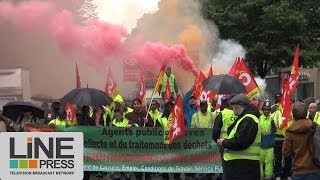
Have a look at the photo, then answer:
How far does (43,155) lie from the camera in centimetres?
725

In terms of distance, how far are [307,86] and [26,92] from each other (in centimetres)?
2192

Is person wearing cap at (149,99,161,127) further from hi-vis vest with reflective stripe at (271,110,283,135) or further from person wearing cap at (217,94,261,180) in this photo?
person wearing cap at (217,94,261,180)

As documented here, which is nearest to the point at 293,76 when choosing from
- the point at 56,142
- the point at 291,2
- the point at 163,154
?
the point at 163,154

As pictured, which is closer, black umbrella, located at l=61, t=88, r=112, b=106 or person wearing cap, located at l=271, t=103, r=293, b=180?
black umbrella, located at l=61, t=88, r=112, b=106

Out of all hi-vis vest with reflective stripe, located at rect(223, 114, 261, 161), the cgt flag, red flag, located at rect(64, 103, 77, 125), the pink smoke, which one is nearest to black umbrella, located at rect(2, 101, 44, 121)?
red flag, located at rect(64, 103, 77, 125)

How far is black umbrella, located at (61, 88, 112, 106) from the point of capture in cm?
1217

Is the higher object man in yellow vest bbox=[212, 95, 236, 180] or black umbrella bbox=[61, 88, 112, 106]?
black umbrella bbox=[61, 88, 112, 106]

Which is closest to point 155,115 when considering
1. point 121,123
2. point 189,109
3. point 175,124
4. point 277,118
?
point 121,123

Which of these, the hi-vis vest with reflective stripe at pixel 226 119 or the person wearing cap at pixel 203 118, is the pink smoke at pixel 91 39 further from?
the hi-vis vest with reflective stripe at pixel 226 119

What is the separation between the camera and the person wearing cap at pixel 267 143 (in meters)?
12.5

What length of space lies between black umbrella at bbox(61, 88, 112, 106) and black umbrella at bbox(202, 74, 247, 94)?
84.1 inches

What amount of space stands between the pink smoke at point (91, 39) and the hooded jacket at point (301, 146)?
14.2 meters

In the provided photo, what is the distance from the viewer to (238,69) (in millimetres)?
13969

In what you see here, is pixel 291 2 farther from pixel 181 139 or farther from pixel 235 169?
pixel 235 169
